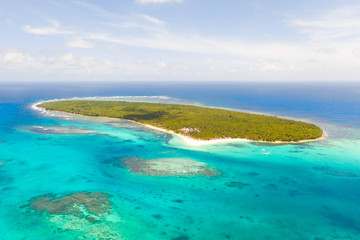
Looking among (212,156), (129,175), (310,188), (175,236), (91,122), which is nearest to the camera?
(175,236)

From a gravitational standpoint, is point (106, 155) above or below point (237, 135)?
below

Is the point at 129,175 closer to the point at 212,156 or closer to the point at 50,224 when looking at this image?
the point at 50,224

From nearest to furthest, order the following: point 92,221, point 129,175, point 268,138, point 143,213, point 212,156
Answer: point 92,221 < point 143,213 < point 129,175 < point 212,156 < point 268,138

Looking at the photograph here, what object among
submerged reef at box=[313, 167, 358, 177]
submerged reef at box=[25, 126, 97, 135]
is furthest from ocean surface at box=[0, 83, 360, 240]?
submerged reef at box=[25, 126, 97, 135]

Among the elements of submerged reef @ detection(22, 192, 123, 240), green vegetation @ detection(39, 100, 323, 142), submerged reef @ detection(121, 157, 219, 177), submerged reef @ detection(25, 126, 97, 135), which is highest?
green vegetation @ detection(39, 100, 323, 142)

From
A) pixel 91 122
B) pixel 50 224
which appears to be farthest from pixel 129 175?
pixel 91 122

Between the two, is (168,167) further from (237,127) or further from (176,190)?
(237,127)

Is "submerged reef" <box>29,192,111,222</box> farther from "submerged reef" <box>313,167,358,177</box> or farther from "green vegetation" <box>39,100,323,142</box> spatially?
"submerged reef" <box>313,167,358,177</box>
